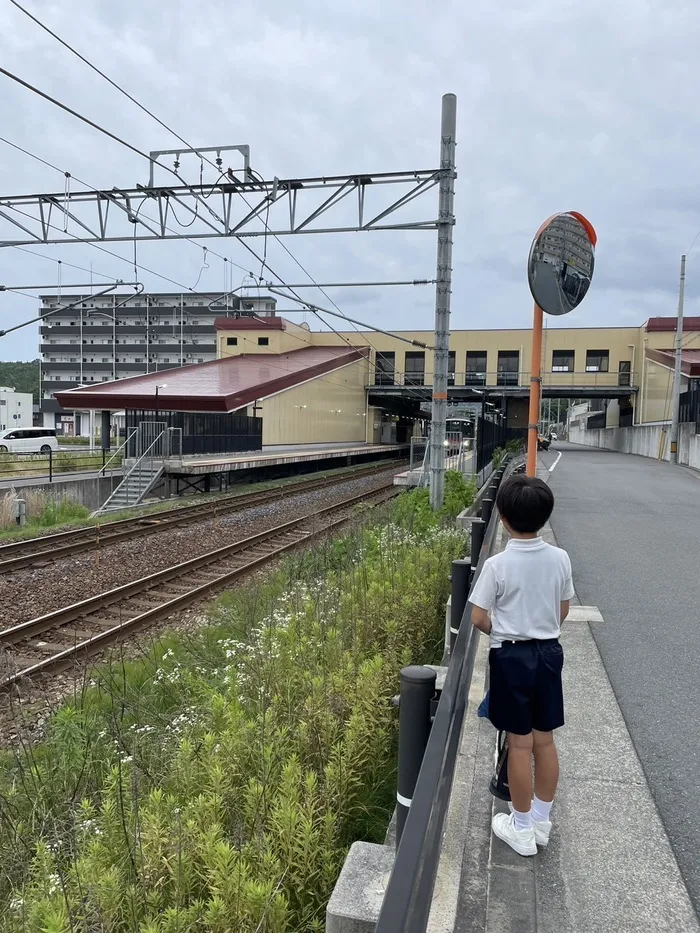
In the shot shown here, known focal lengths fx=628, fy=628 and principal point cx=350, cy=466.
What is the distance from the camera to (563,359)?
47.1 metres

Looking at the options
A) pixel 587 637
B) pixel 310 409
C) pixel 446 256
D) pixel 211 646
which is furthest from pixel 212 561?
pixel 310 409

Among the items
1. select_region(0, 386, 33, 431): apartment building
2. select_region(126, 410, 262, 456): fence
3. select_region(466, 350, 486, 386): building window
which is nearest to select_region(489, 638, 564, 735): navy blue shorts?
select_region(126, 410, 262, 456): fence

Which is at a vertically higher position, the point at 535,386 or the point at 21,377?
the point at 21,377

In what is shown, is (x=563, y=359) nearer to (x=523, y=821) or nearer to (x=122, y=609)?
(x=122, y=609)

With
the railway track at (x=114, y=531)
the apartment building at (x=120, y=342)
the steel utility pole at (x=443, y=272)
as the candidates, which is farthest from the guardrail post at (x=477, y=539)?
the apartment building at (x=120, y=342)

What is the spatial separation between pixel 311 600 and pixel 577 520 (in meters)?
6.30

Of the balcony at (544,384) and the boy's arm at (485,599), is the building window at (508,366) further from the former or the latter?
the boy's arm at (485,599)

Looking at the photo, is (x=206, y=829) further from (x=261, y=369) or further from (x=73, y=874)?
(x=261, y=369)

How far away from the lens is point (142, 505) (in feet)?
66.9

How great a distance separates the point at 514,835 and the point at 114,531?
13907 millimetres

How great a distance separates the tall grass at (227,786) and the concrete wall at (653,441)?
22.4 meters

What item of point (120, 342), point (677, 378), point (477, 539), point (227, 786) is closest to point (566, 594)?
point (227, 786)

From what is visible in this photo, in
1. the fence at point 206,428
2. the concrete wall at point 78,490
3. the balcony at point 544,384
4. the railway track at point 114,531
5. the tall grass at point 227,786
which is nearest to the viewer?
the tall grass at point 227,786

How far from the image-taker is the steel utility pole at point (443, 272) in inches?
446
